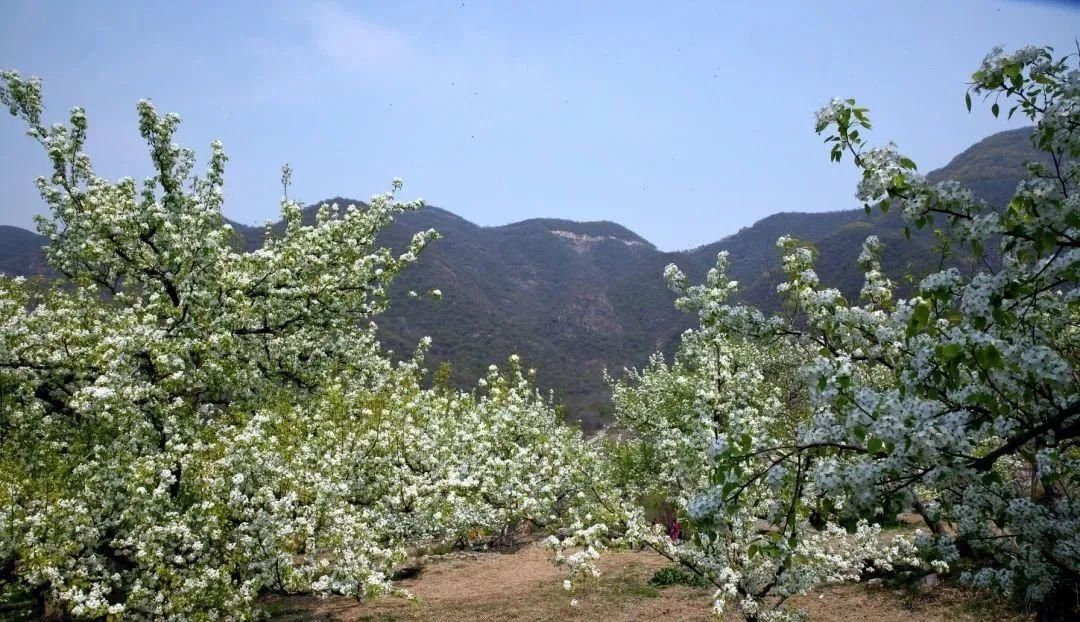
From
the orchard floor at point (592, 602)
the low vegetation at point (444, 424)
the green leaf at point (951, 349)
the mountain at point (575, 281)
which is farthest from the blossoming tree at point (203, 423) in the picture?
the mountain at point (575, 281)

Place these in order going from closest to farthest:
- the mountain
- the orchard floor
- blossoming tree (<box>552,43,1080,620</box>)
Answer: blossoming tree (<box>552,43,1080,620</box>)
the orchard floor
the mountain

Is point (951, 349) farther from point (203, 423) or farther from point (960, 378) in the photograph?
point (203, 423)

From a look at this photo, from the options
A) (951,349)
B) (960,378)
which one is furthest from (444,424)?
(951,349)

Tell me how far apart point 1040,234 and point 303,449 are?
412 inches

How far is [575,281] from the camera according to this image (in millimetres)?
145125

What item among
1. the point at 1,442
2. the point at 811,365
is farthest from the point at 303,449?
the point at 811,365

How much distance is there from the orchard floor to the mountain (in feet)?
114

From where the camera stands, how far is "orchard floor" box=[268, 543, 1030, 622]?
12180 millimetres

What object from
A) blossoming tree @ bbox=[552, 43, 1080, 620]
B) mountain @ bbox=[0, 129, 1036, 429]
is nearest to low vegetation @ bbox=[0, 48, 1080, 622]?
blossoming tree @ bbox=[552, 43, 1080, 620]

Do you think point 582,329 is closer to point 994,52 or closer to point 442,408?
point 442,408

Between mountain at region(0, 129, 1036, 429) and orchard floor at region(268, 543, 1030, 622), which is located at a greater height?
mountain at region(0, 129, 1036, 429)

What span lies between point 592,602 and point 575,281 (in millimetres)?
131378

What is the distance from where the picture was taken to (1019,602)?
36.6 feet

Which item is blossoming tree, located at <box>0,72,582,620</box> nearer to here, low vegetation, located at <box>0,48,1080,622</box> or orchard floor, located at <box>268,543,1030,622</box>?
low vegetation, located at <box>0,48,1080,622</box>
